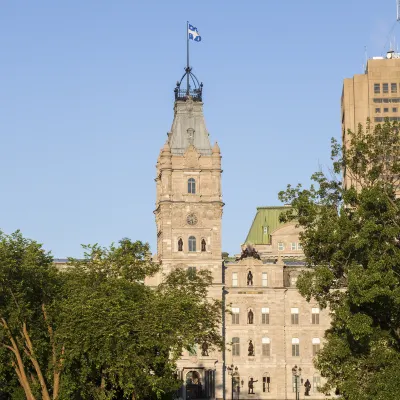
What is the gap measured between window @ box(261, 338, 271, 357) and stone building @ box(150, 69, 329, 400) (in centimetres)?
13

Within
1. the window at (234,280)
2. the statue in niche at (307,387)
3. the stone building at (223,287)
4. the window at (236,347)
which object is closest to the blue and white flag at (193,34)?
the stone building at (223,287)

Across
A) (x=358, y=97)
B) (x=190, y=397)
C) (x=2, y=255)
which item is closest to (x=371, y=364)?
(x=2, y=255)

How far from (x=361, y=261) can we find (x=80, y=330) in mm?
20743

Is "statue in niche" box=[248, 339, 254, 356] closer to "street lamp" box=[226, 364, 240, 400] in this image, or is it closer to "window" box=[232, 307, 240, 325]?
"street lamp" box=[226, 364, 240, 400]

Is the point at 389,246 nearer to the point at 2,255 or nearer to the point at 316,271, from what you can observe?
the point at 316,271

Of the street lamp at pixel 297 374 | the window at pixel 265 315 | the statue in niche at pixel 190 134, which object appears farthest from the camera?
the window at pixel 265 315

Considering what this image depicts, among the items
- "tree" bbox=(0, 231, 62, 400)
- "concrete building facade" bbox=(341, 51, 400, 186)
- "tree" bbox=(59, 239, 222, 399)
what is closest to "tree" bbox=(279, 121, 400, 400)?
"tree" bbox=(59, 239, 222, 399)

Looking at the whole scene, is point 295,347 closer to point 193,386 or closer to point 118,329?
point 193,386

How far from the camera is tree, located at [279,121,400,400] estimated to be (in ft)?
206

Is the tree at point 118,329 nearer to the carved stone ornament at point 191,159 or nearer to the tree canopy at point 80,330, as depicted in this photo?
the tree canopy at point 80,330

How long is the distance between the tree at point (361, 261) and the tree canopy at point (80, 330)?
41.7ft

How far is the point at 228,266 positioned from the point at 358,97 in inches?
2875

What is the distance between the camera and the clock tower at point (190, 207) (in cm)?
13000

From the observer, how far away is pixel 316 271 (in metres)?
67.2
